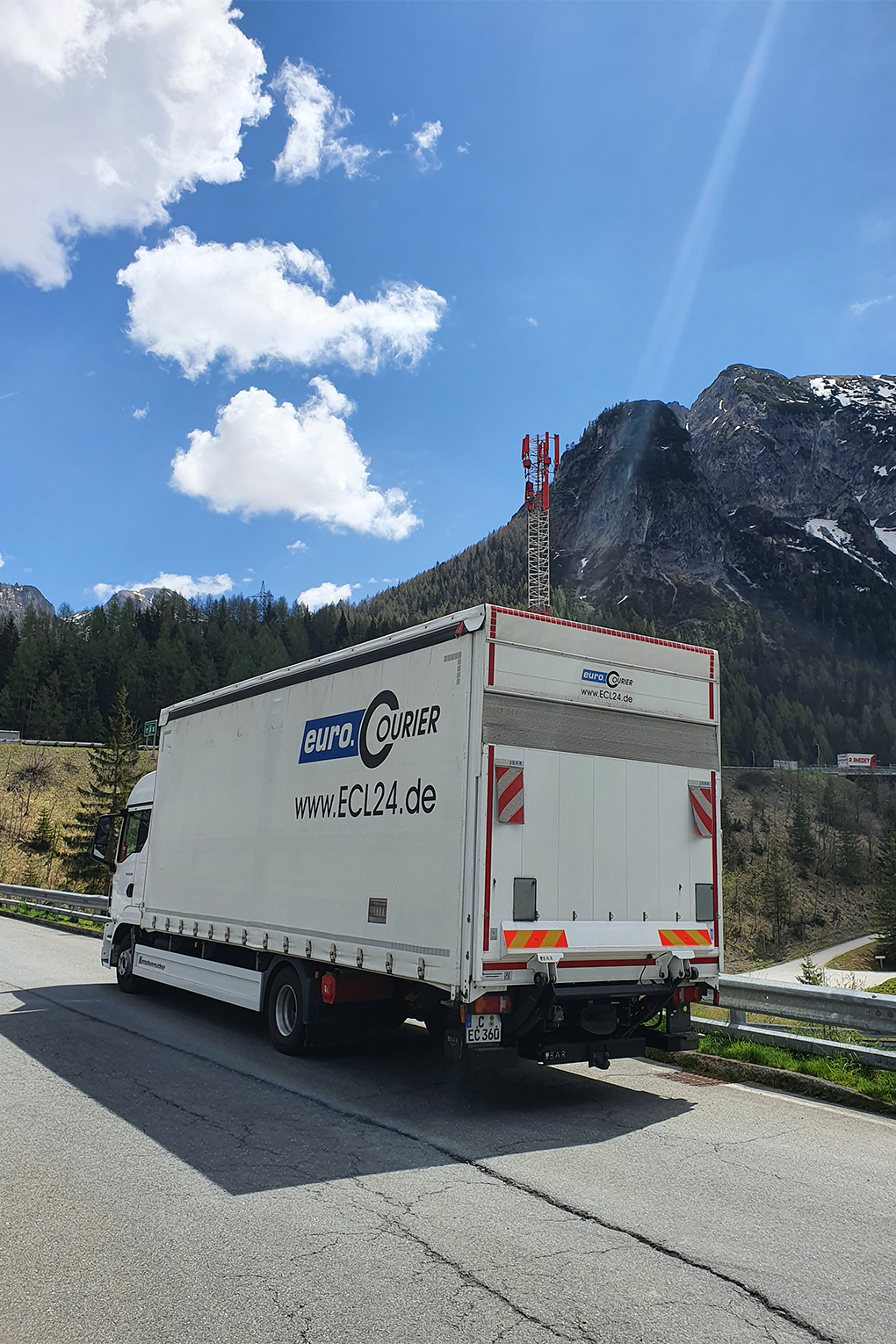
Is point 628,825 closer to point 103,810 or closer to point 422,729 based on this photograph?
point 422,729

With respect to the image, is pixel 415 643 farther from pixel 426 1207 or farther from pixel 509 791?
pixel 426 1207

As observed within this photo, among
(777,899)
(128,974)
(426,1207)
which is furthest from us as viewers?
(777,899)

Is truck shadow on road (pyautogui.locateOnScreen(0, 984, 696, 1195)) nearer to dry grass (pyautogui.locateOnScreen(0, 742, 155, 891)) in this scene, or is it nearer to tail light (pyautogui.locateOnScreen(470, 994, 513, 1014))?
tail light (pyautogui.locateOnScreen(470, 994, 513, 1014))

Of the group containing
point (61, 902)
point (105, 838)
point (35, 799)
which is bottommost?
point (61, 902)

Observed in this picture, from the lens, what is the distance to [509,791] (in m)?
7.08

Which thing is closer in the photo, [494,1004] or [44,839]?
[494,1004]

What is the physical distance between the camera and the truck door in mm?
13211

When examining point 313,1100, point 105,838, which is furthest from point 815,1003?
point 105,838

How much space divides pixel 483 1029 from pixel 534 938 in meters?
0.76

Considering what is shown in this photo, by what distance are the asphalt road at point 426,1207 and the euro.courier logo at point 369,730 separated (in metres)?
2.90

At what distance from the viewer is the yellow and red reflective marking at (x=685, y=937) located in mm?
7707

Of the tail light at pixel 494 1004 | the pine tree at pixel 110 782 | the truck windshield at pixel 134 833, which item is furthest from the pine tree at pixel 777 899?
the tail light at pixel 494 1004

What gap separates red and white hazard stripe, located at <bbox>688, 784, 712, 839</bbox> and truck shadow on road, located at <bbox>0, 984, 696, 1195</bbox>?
90.7 inches

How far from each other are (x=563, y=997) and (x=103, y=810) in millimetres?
47804
